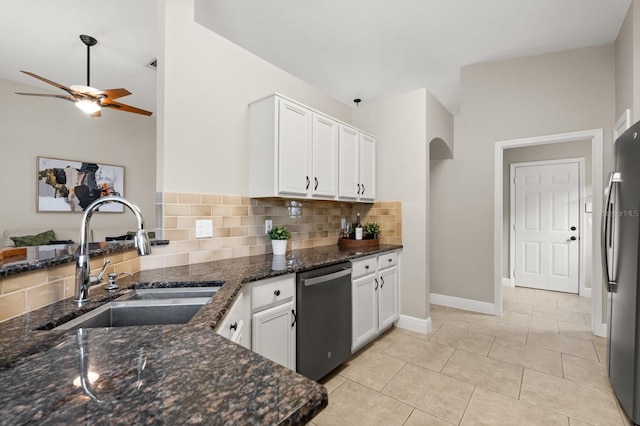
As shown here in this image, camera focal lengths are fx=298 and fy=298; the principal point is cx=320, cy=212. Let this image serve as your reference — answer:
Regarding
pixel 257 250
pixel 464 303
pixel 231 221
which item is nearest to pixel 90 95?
pixel 231 221

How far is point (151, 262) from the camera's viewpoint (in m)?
1.83

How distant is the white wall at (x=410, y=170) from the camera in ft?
10.2

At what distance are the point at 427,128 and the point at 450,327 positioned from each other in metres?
2.16

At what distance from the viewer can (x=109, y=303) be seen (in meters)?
1.21

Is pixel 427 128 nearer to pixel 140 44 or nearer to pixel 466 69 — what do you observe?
pixel 466 69

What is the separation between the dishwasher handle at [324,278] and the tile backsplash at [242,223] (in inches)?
26.6

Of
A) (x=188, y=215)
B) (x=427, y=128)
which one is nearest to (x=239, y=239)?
(x=188, y=215)

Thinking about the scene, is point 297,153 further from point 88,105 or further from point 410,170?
point 88,105

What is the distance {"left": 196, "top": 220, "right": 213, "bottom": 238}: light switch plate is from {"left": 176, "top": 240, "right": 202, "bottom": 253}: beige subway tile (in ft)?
0.17

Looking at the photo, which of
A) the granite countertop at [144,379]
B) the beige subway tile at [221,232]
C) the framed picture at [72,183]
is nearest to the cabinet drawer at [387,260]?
the beige subway tile at [221,232]

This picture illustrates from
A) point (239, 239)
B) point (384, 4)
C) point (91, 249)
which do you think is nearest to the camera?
point (91, 249)

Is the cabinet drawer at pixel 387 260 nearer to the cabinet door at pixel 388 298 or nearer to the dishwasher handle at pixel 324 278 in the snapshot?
the cabinet door at pixel 388 298

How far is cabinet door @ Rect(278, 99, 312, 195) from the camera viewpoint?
2289 mm

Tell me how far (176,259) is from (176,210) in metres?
0.32
